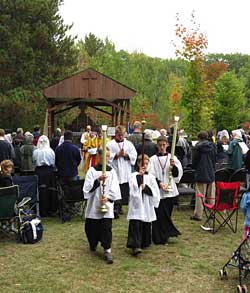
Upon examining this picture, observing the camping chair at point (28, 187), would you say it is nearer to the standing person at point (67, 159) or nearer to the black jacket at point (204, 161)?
the standing person at point (67, 159)

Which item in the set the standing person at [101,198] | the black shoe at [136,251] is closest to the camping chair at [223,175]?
the black shoe at [136,251]

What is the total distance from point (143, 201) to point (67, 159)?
9.60 feet

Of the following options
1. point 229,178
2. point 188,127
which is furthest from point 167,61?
point 229,178

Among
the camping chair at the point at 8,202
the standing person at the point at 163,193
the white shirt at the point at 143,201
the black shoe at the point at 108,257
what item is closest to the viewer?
the black shoe at the point at 108,257

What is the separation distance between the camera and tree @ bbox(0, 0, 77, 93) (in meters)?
30.4

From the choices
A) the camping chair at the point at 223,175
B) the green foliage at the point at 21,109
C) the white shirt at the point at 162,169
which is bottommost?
the camping chair at the point at 223,175

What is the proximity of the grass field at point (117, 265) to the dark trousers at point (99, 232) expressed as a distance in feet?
0.74

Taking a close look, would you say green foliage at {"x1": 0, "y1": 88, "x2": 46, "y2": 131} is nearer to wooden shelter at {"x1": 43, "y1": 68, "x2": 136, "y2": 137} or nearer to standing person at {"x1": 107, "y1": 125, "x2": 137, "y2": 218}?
wooden shelter at {"x1": 43, "y1": 68, "x2": 136, "y2": 137}

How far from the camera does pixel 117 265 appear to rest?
658 centimetres

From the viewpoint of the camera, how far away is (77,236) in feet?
26.5

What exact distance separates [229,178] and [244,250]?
422 cm

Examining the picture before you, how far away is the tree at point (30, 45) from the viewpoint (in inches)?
1196

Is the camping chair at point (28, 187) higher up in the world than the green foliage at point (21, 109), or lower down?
lower down

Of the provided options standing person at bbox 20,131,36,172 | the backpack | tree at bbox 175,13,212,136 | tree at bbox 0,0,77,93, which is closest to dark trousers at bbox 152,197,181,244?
the backpack
